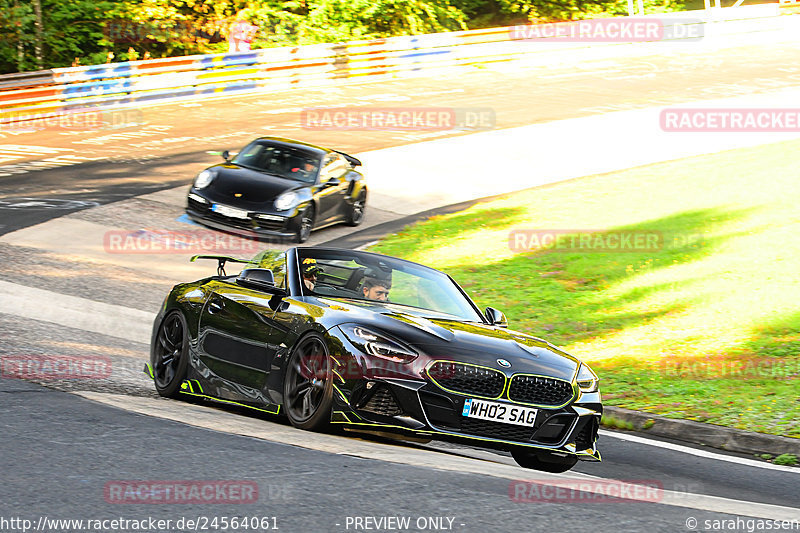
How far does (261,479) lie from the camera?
5.62 m

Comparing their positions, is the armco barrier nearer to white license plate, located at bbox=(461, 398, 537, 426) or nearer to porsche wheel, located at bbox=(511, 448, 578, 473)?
porsche wheel, located at bbox=(511, 448, 578, 473)

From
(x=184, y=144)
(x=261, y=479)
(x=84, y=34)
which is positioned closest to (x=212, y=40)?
(x=84, y=34)

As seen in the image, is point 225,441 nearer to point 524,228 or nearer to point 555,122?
point 524,228

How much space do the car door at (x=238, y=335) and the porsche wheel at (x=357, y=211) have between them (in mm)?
10949

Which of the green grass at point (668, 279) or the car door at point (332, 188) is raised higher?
the car door at point (332, 188)

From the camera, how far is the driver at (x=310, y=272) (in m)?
8.01

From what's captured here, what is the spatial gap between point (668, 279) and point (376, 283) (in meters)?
7.88

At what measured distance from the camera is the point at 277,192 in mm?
17641

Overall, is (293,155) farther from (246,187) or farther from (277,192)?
(246,187)

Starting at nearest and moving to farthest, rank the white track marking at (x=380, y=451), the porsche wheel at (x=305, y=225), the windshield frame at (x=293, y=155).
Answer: the white track marking at (x=380, y=451) < the porsche wheel at (x=305, y=225) < the windshield frame at (x=293, y=155)

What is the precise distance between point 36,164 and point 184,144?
158 inches

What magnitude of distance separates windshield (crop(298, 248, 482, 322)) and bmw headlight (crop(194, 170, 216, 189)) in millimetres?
9640

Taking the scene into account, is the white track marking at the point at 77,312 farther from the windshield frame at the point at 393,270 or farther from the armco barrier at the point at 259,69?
the armco barrier at the point at 259,69

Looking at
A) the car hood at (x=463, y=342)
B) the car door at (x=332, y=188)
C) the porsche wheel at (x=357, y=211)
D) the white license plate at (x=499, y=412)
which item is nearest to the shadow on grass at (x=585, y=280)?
the car door at (x=332, y=188)
